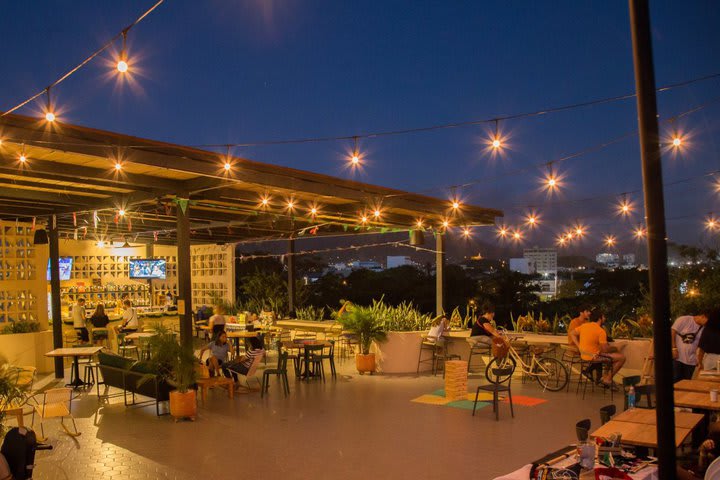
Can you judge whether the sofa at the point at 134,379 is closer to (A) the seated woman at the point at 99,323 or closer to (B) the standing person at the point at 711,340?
(A) the seated woman at the point at 99,323

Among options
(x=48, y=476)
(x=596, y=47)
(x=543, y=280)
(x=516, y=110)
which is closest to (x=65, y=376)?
(x=48, y=476)

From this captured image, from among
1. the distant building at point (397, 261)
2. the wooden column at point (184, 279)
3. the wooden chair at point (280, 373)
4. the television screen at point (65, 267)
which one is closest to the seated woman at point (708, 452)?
the wooden chair at point (280, 373)

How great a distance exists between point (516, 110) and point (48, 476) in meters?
6.85

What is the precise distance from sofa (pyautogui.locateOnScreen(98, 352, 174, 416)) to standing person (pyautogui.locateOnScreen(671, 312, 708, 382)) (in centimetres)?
722

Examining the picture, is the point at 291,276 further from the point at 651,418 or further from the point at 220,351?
the point at 651,418

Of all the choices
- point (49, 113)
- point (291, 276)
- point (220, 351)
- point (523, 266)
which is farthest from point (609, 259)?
point (49, 113)

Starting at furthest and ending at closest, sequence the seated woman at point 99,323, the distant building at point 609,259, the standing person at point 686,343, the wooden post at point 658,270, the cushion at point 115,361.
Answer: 1. the distant building at point 609,259
2. the seated woman at point 99,323
3. the cushion at point 115,361
4. the standing person at point 686,343
5. the wooden post at point 658,270

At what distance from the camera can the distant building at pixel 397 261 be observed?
28.7 meters

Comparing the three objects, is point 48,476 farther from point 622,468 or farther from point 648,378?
point 648,378

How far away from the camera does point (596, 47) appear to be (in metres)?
7.82

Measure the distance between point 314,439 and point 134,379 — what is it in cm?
339

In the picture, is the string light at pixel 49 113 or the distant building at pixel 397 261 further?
the distant building at pixel 397 261

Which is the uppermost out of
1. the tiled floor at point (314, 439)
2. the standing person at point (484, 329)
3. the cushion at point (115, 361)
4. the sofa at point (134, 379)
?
the standing person at point (484, 329)

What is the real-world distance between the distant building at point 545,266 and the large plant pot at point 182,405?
1616 cm
